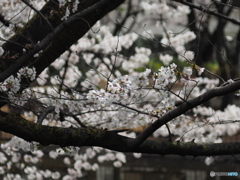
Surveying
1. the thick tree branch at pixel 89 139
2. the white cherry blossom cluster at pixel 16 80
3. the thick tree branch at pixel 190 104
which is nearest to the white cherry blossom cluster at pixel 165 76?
the thick tree branch at pixel 190 104

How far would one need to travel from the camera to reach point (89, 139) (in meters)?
3.78

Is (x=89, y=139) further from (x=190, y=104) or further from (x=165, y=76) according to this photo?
(x=190, y=104)

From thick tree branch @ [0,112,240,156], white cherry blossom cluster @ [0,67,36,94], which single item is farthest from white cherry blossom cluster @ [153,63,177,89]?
white cherry blossom cluster @ [0,67,36,94]

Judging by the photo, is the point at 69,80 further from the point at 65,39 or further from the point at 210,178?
the point at 210,178

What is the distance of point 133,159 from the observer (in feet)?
42.3

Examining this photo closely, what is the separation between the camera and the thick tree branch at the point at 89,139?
375 centimetres

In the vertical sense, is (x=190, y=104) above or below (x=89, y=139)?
above

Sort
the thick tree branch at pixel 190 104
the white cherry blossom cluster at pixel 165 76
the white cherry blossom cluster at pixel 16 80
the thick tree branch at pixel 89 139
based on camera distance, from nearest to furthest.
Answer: the thick tree branch at pixel 190 104, the white cherry blossom cluster at pixel 165 76, the thick tree branch at pixel 89 139, the white cherry blossom cluster at pixel 16 80

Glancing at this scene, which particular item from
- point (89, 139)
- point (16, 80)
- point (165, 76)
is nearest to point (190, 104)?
point (165, 76)

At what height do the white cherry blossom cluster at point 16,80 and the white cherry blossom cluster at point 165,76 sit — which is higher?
the white cherry blossom cluster at point 16,80

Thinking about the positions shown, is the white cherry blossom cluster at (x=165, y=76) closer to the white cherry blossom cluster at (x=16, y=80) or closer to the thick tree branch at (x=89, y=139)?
the thick tree branch at (x=89, y=139)

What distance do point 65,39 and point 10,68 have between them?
27.4 inches

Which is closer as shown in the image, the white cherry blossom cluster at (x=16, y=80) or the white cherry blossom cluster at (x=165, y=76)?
the white cherry blossom cluster at (x=165, y=76)

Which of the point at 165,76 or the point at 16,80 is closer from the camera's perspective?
the point at 165,76
